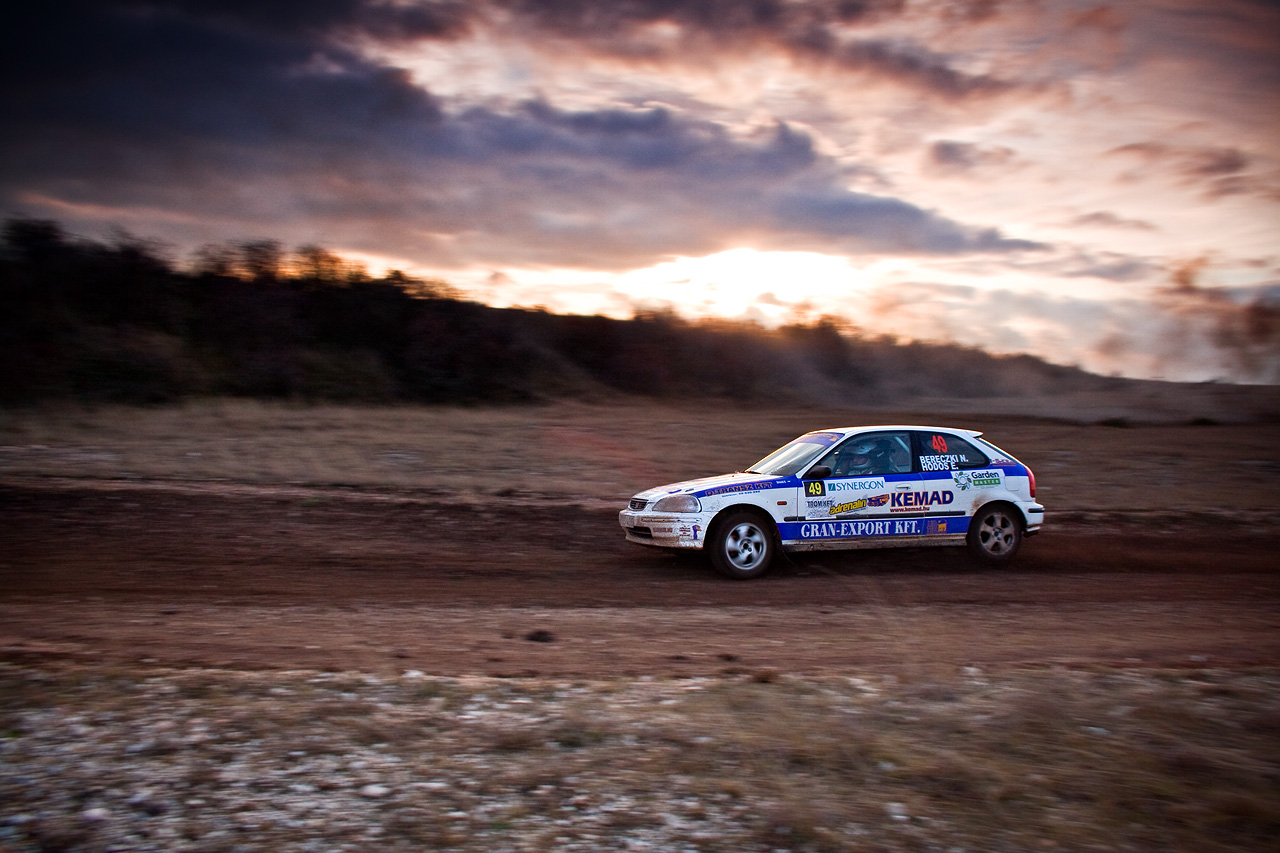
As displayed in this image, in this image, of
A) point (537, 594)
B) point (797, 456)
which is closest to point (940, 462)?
point (797, 456)

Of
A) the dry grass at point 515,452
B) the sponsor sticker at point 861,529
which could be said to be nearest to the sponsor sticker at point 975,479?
the sponsor sticker at point 861,529

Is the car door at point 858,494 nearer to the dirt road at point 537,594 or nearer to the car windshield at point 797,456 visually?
the car windshield at point 797,456

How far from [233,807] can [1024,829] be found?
3318 mm

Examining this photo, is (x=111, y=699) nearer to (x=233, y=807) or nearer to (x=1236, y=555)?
(x=233, y=807)

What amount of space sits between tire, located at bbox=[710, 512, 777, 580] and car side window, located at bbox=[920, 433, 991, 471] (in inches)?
79.5

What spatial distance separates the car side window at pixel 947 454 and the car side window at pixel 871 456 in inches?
7.9

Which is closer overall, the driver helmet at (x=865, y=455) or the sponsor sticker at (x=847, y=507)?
the sponsor sticker at (x=847, y=507)

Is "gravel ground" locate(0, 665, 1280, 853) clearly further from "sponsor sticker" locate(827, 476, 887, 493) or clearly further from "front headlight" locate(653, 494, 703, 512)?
"sponsor sticker" locate(827, 476, 887, 493)

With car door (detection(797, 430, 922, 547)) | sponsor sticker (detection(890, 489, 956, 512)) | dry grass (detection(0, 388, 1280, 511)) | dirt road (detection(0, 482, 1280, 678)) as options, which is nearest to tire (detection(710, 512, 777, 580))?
dirt road (detection(0, 482, 1280, 678))

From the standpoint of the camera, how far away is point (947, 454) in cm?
1009

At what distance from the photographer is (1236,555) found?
37.1ft

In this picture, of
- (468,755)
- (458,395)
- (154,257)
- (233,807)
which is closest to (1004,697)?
(468,755)

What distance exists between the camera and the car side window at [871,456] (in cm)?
973

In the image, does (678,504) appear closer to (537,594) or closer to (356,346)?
(537,594)
